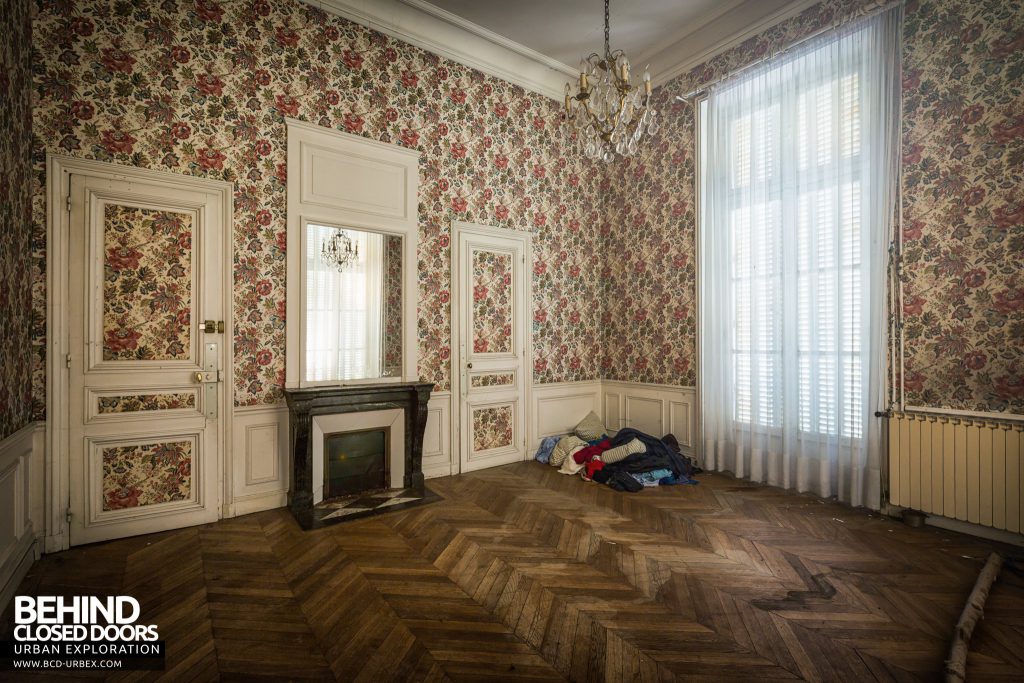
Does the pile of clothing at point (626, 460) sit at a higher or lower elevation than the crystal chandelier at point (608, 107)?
lower

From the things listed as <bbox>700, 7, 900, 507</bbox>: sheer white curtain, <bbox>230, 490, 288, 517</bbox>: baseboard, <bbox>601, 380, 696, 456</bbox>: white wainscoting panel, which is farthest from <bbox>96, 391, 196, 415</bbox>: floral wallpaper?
<bbox>700, 7, 900, 507</bbox>: sheer white curtain

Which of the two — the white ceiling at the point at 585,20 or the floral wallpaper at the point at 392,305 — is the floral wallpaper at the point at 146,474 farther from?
the white ceiling at the point at 585,20

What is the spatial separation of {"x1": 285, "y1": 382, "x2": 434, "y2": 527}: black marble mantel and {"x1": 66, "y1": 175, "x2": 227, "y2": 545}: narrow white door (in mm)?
501

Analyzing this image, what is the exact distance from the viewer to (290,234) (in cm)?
372

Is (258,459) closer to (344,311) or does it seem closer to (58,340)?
(344,311)

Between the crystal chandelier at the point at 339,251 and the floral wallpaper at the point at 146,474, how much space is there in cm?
162

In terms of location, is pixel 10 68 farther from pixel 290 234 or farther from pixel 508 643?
pixel 508 643

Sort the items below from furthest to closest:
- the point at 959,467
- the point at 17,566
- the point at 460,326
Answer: the point at 460,326 < the point at 959,467 < the point at 17,566

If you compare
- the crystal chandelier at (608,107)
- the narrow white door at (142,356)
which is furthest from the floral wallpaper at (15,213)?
the crystal chandelier at (608,107)

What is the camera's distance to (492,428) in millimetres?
4902

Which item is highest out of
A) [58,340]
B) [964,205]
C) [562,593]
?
[964,205]

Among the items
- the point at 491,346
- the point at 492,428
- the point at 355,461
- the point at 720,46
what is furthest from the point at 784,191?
the point at 355,461

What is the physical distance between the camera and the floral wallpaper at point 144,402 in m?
3.10

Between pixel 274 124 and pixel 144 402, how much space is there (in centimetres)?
212
